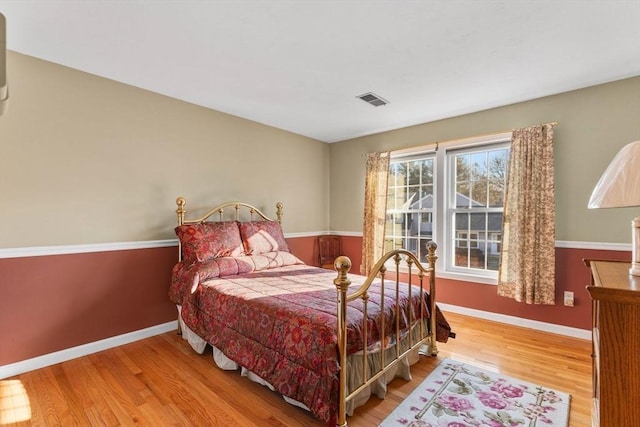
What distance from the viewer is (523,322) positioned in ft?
10.5

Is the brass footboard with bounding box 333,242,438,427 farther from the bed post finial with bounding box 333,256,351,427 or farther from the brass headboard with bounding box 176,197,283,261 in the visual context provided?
the brass headboard with bounding box 176,197,283,261

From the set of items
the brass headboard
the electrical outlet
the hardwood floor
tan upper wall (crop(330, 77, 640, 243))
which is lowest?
the hardwood floor

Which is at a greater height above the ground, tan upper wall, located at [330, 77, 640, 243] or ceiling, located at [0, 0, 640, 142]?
ceiling, located at [0, 0, 640, 142]

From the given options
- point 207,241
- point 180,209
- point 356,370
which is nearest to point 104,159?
point 180,209

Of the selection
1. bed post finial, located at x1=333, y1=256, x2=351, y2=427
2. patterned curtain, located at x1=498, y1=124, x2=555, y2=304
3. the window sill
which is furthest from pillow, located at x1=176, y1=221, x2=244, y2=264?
patterned curtain, located at x1=498, y1=124, x2=555, y2=304

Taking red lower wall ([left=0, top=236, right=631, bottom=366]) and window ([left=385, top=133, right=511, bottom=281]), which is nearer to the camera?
red lower wall ([left=0, top=236, right=631, bottom=366])

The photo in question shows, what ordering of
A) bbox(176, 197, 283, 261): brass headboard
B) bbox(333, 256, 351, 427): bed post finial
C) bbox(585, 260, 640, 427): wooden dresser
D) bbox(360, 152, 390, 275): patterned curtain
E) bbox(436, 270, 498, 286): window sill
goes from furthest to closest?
bbox(360, 152, 390, 275): patterned curtain → bbox(436, 270, 498, 286): window sill → bbox(176, 197, 283, 261): brass headboard → bbox(333, 256, 351, 427): bed post finial → bbox(585, 260, 640, 427): wooden dresser

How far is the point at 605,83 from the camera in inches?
110

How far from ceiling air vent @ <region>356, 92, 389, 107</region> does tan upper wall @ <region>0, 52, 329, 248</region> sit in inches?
61.9

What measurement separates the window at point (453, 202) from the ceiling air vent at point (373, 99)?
1020 millimetres

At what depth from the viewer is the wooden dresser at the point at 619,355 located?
0.88m

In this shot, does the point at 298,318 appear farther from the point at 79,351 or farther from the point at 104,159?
the point at 104,159

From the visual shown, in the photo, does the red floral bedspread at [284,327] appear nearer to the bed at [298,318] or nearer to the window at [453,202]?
the bed at [298,318]

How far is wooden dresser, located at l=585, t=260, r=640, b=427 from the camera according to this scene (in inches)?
34.7
